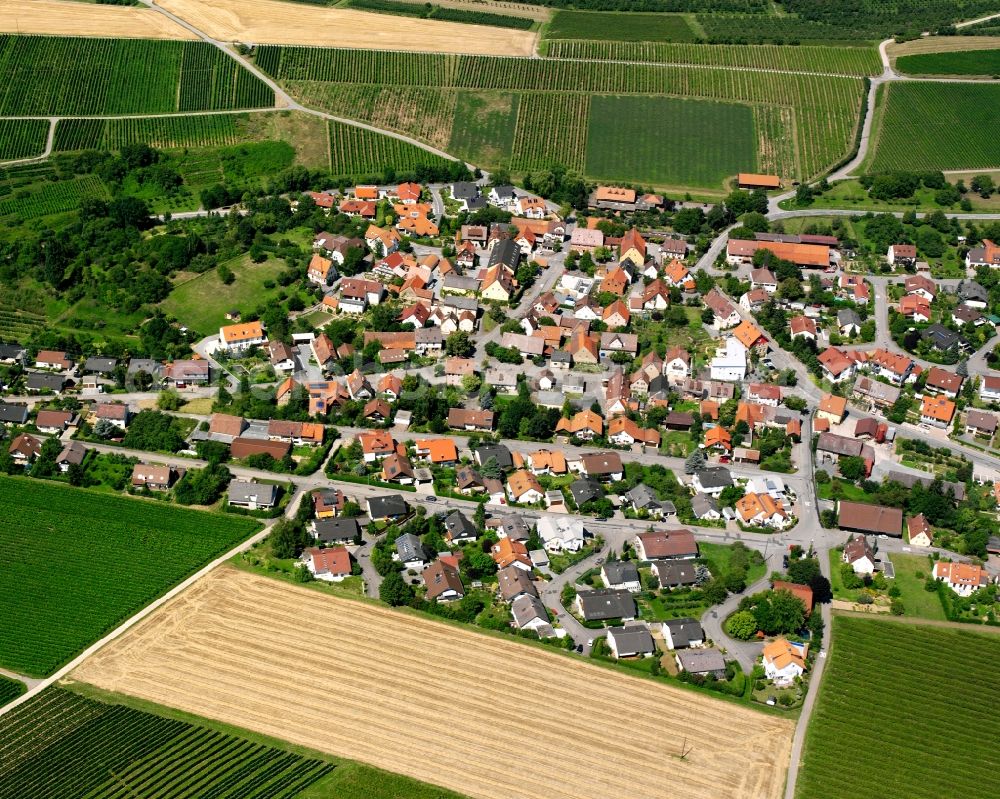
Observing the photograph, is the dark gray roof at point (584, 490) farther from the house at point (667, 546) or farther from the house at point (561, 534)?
the house at point (667, 546)

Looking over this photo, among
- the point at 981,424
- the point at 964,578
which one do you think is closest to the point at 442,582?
the point at 964,578

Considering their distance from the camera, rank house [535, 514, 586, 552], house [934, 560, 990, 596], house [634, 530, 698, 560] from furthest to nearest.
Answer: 1. house [535, 514, 586, 552]
2. house [634, 530, 698, 560]
3. house [934, 560, 990, 596]

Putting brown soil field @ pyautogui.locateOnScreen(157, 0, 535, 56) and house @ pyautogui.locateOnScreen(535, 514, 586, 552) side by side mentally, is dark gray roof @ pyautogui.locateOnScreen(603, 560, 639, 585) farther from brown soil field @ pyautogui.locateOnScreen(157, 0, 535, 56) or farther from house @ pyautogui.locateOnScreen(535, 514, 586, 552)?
brown soil field @ pyautogui.locateOnScreen(157, 0, 535, 56)

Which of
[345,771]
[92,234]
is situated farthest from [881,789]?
[92,234]

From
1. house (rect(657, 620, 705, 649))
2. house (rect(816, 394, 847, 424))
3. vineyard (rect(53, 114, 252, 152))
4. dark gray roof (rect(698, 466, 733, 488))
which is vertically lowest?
house (rect(657, 620, 705, 649))

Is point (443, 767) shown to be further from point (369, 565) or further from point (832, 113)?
point (832, 113)

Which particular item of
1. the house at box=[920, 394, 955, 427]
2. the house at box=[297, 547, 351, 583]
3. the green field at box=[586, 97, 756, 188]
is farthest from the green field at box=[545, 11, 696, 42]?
the house at box=[297, 547, 351, 583]

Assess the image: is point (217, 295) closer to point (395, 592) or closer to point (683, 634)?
point (395, 592)
